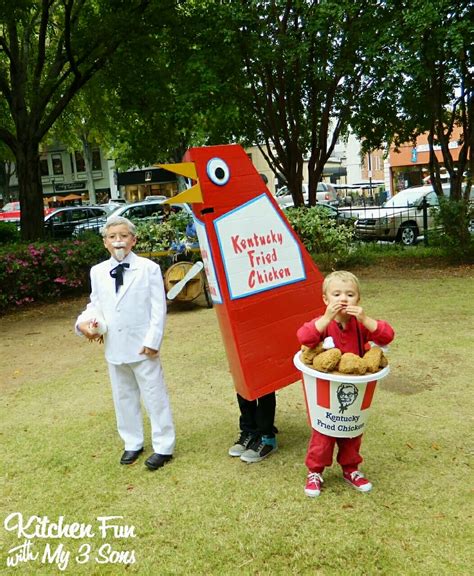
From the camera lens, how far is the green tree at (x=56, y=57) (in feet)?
32.5

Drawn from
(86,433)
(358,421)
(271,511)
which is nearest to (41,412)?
(86,433)

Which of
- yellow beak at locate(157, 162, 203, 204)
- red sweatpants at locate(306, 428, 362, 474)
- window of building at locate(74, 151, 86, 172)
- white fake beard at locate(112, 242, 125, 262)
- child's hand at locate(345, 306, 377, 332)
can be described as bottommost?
red sweatpants at locate(306, 428, 362, 474)

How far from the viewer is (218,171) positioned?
3234 millimetres

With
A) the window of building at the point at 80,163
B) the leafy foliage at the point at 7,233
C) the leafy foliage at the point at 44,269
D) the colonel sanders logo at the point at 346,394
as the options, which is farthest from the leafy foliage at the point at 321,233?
the window of building at the point at 80,163

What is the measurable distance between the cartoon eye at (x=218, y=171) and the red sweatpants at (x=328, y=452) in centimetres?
152

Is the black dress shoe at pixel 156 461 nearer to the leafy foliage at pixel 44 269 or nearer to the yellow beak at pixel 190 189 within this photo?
the yellow beak at pixel 190 189

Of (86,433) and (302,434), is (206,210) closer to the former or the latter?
(302,434)

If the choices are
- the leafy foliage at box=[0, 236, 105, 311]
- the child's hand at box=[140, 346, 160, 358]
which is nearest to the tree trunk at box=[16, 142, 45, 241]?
the leafy foliage at box=[0, 236, 105, 311]

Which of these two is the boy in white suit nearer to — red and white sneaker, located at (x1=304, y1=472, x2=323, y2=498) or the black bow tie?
the black bow tie

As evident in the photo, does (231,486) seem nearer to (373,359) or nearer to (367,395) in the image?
(367,395)

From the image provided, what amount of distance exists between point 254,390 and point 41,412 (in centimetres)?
228

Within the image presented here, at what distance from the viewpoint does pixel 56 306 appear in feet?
30.2

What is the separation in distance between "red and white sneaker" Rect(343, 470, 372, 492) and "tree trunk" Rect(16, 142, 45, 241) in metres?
9.07

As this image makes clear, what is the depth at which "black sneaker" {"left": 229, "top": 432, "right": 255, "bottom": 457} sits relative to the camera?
351 cm
